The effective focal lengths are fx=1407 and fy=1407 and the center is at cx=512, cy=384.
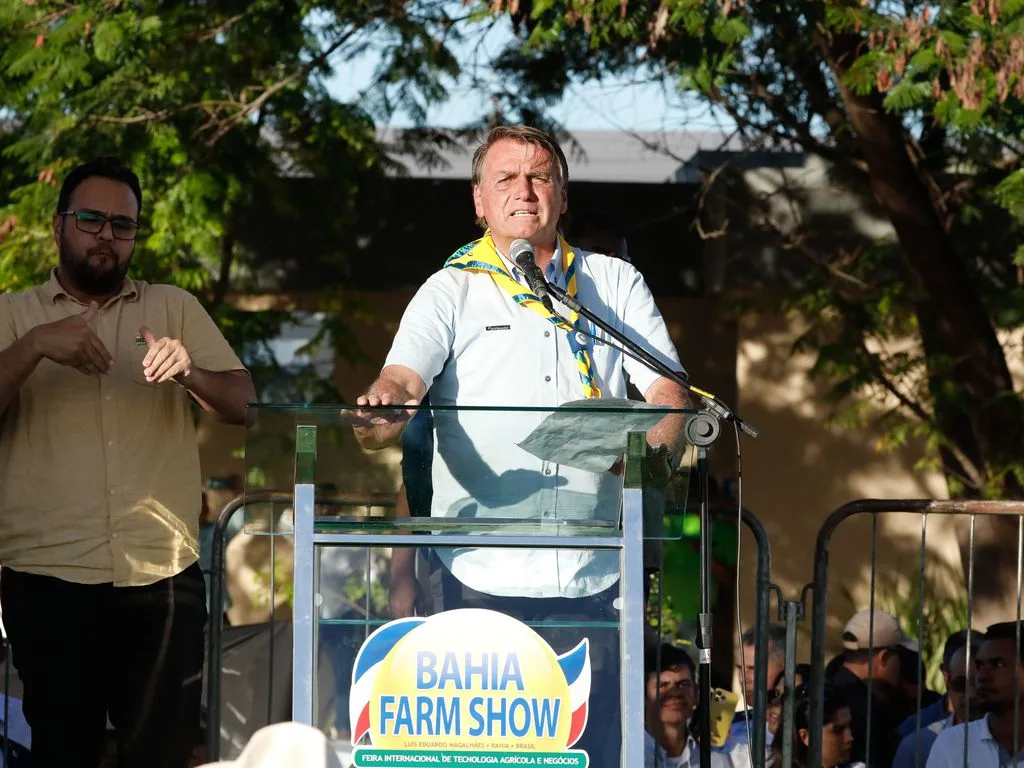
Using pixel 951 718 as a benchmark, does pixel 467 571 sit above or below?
above

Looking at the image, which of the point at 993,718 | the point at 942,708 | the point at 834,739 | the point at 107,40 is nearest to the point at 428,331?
the point at 834,739

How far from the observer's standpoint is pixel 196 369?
3.88m

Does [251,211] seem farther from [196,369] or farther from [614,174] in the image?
[196,369]

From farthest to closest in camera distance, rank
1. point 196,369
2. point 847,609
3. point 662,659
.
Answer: point 847,609, point 662,659, point 196,369

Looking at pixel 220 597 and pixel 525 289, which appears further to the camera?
pixel 220 597

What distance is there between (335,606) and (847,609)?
25.8 ft

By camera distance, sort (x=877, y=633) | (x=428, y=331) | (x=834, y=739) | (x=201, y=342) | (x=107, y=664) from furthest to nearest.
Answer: (x=877, y=633) < (x=834, y=739) < (x=201, y=342) < (x=107, y=664) < (x=428, y=331)

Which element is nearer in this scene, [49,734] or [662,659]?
[49,734]

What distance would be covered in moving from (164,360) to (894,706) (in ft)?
13.0

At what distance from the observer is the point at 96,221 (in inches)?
156

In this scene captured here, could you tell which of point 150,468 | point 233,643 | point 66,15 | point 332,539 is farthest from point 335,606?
point 66,15

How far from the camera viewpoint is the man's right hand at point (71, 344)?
3.64 meters

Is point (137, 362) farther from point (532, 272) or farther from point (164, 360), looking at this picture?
point (532, 272)

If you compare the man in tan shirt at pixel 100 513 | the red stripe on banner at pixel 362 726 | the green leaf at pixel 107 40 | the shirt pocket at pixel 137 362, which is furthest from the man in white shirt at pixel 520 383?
the green leaf at pixel 107 40
